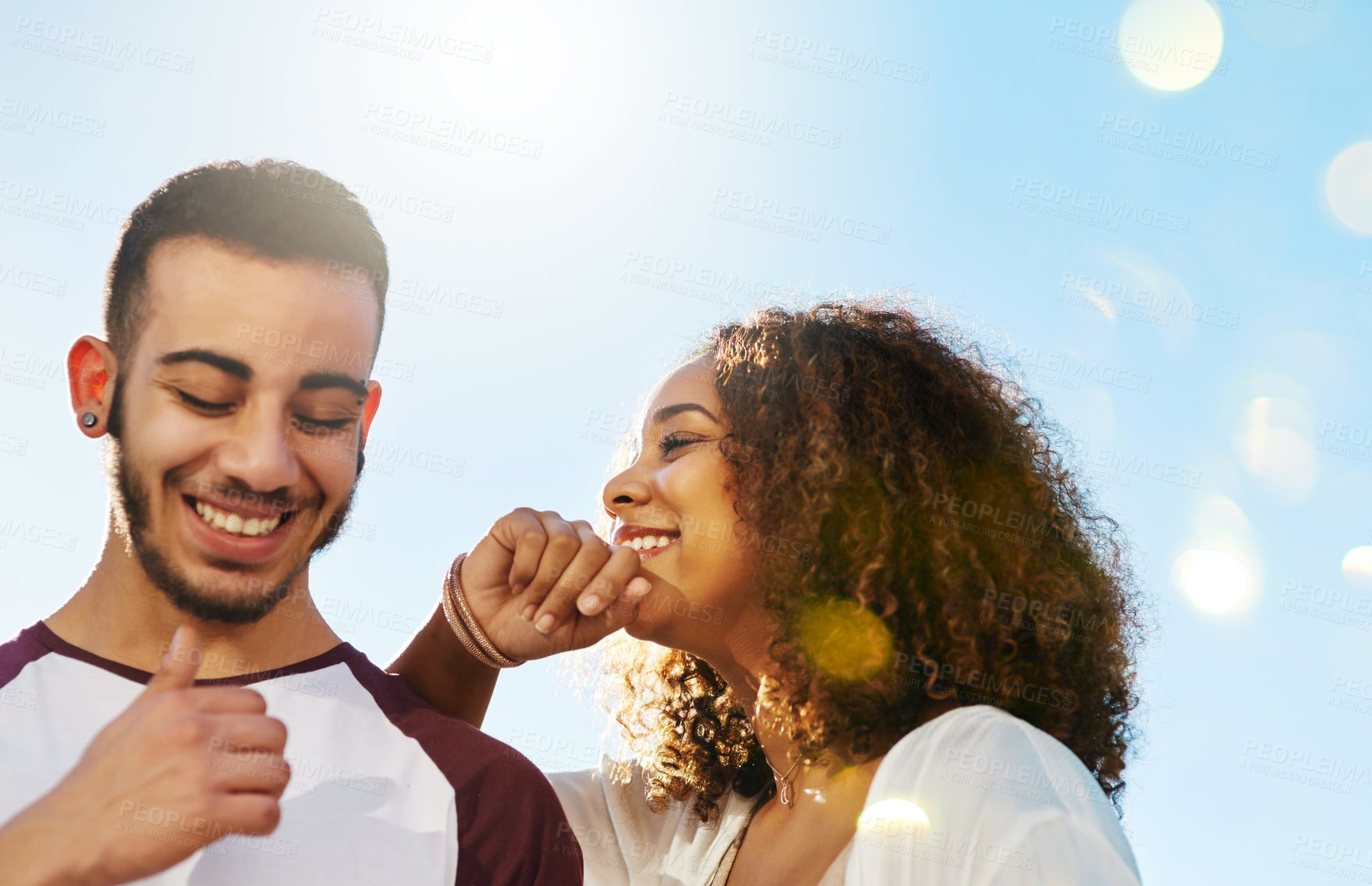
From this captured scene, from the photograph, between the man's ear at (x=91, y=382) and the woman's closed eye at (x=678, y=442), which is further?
the woman's closed eye at (x=678, y=442)

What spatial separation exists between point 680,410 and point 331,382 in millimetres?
1443

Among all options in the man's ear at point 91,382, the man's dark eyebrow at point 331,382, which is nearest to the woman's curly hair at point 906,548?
the man's dark eyebrow at point 331,382

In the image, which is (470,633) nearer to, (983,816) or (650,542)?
(650,542)

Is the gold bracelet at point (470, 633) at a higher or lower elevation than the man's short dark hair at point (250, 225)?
lower

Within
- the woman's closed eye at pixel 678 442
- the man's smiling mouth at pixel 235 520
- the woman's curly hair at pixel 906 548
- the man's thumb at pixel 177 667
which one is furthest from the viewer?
the woman's closed eye at pixel 678 442

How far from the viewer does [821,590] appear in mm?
4051

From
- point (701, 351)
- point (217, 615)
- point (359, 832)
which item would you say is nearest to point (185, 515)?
point (217, 615)

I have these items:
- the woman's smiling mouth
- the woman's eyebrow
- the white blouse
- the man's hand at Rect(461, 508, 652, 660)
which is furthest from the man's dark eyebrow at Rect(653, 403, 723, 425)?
the white blouse

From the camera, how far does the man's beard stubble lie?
120 inches

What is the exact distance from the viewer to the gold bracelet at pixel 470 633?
3.46 metres

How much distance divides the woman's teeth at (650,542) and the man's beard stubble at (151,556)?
1.29m

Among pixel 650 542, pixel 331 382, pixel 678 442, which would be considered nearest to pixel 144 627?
pixel 331 382

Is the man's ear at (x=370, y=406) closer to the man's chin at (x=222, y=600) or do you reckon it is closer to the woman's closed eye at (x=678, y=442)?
the man's chin at (x=222, y=600)

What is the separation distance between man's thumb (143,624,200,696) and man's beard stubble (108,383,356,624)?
666mm
